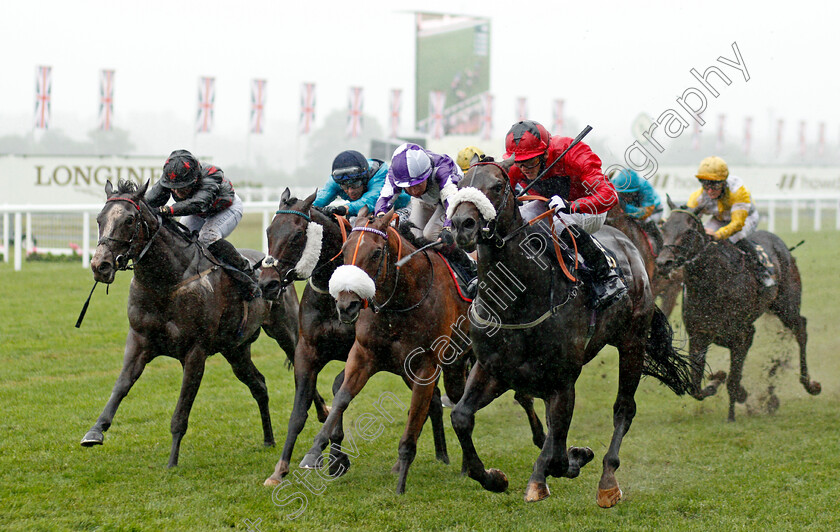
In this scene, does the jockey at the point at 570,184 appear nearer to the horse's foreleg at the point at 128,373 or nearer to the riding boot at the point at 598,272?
the riding boot at the point at 598,272

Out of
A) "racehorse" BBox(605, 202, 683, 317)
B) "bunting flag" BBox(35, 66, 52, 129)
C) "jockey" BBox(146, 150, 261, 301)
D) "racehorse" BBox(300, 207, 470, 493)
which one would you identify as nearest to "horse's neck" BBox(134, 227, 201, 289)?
"jockey" BBox(146, 150, 261, 301)

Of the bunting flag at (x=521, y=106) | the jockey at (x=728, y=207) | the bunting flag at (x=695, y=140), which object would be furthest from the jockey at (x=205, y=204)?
the bunting flag at (x=695, y=140)

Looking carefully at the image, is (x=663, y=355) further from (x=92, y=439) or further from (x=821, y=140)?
(x=821, y=140)

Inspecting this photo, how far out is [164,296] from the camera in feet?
17.8

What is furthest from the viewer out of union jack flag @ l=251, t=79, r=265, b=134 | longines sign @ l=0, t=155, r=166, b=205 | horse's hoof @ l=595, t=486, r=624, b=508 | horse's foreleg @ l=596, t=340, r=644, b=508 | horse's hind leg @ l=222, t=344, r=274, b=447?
union jack flag @ l=251, t=79, r=265, b=134

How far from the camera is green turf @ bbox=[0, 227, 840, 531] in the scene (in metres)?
4.54

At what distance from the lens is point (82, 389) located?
25.5ft

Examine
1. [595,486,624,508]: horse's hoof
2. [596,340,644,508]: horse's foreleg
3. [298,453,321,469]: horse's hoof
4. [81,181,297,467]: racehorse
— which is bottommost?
[595,486,624,508]: horse's hoof

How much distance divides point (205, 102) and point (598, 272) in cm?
3245

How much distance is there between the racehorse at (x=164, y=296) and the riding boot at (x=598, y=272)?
245 centimetres

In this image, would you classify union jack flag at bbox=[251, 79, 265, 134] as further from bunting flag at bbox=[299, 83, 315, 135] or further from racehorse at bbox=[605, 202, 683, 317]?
racehorse at bbox=[605, 202, 683, 317]

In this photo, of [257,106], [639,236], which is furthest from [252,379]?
[257,106]

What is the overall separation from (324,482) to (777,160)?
163 feet

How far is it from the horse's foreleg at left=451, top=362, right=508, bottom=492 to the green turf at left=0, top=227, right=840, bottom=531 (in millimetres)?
257
